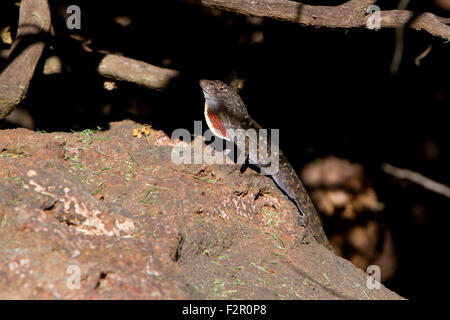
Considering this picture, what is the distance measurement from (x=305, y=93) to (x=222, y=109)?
1.89 metres

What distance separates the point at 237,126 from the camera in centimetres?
544

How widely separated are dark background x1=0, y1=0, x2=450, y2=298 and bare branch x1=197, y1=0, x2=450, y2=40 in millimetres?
774

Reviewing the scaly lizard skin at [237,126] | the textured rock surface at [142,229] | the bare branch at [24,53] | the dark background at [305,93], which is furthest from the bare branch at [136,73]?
the bare branch at [24,53]

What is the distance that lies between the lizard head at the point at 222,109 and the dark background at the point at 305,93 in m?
0.18

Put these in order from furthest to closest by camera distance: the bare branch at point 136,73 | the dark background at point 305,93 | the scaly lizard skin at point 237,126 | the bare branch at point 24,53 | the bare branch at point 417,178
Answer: the dark background at point 305,93
the scaly lizard skin at point 237,126
the bare branch at point 136,73
the bare branch at point 24,53
the bare branch at point 417,178

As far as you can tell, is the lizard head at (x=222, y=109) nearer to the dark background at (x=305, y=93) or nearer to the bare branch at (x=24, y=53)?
the dark background at (x=305, y=93)

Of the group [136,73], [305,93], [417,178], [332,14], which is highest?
[332,14]

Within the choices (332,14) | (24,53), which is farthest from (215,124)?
(24,53)

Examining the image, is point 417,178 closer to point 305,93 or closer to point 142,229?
point 142,229

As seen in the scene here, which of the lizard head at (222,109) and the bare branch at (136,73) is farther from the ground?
the bare branch at (136,73)

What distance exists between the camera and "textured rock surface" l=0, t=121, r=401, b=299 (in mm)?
2826

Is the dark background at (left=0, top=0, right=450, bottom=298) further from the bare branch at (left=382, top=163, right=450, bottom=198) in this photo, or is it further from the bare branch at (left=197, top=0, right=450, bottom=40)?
the bare branch at (left=382, top=163, right=450, bottom=198)

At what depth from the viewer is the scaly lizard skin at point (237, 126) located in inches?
202

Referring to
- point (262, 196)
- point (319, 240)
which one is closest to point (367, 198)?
point (319, 240)
